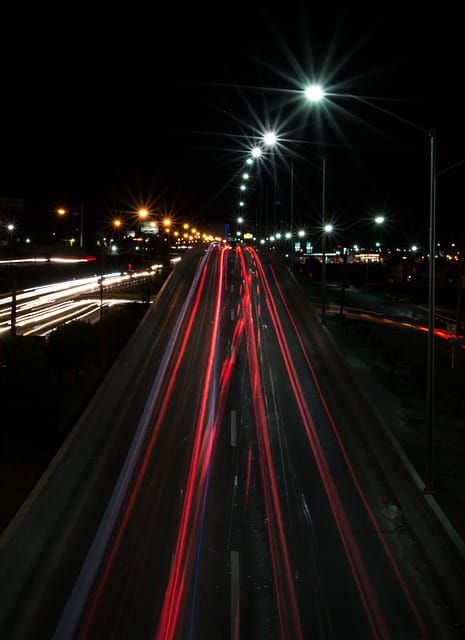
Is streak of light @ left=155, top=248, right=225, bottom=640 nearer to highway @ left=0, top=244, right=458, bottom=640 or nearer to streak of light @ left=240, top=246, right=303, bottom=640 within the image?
highway @ left=0, top=244, right=458, bottom=640

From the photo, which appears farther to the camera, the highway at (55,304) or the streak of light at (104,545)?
the highway at (55,304)

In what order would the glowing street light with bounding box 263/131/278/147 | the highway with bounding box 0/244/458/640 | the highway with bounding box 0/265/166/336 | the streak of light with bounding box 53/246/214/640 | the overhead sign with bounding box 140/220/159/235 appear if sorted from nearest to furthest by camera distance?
the streak of light with bounding box 53/246/214/640 < the highway with bounding box 0/244/458/640 < the glowing street light with bounding box 263/131/278/147 < the highway with bounding box 0/265/166/336 < the overhead sign with bounding box 140/220/159/235

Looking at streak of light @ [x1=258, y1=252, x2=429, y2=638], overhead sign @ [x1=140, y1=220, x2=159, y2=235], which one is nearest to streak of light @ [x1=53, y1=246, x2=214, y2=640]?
streak of light @ [x1=258, y1=252, x2=429, y2=638]

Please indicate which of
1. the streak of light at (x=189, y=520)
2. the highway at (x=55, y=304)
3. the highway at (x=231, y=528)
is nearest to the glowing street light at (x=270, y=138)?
the highway at (x=55, y=304)

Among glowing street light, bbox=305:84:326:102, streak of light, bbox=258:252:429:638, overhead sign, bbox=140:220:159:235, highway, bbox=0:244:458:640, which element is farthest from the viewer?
overhead sign, bbox=140:220:159:235

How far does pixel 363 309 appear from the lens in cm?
6425

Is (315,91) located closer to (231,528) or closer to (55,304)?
(231,528)

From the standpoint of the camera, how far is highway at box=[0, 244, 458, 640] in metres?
9.88

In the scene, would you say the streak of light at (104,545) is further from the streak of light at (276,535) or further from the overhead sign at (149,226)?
the overhead sign at (149,226)

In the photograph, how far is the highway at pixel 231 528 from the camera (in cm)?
988

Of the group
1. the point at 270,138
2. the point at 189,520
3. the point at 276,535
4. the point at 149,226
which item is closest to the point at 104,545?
the point at 189,520

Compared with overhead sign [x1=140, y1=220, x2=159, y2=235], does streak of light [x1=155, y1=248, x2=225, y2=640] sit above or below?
below

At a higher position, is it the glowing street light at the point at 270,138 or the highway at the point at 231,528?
the glowing street light at the point at 270,138

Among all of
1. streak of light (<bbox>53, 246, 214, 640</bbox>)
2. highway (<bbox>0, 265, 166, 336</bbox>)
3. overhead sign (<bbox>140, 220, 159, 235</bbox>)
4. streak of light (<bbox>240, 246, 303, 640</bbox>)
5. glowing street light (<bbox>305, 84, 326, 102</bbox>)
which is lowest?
streak of light (<bbox>240, 246, 303, 640</bbox>)
